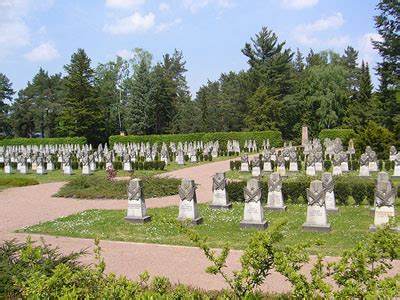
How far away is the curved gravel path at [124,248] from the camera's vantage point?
30.4 ft

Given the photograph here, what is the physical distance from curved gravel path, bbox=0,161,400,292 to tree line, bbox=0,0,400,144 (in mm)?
43708

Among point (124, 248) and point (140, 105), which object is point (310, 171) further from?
point (140, 105)

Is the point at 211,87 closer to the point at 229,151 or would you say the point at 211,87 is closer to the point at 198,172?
the point at 229,151

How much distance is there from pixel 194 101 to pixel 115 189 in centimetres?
5766

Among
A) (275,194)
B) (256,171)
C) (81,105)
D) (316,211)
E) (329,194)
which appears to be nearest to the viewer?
(316,211)

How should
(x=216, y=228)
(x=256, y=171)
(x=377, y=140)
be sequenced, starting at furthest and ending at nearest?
1. (x=377, y=140)
2. (x=256, y=171)
3. (x=216, y=228)

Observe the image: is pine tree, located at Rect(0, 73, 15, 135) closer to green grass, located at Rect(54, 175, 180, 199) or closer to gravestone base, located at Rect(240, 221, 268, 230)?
green grass, located at Rect(54, 175, 180, 199)

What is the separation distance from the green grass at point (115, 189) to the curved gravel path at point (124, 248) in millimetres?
725

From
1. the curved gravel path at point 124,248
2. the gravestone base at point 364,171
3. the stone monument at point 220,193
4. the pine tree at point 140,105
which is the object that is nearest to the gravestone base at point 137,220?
the curved gravel path at point 124,248

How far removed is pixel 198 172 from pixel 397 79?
82.2 ft

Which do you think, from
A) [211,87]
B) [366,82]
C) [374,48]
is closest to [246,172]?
[374,48]

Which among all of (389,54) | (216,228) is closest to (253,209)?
(216,228)

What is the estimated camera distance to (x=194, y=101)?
79.0 m

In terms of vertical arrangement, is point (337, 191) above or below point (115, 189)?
above
